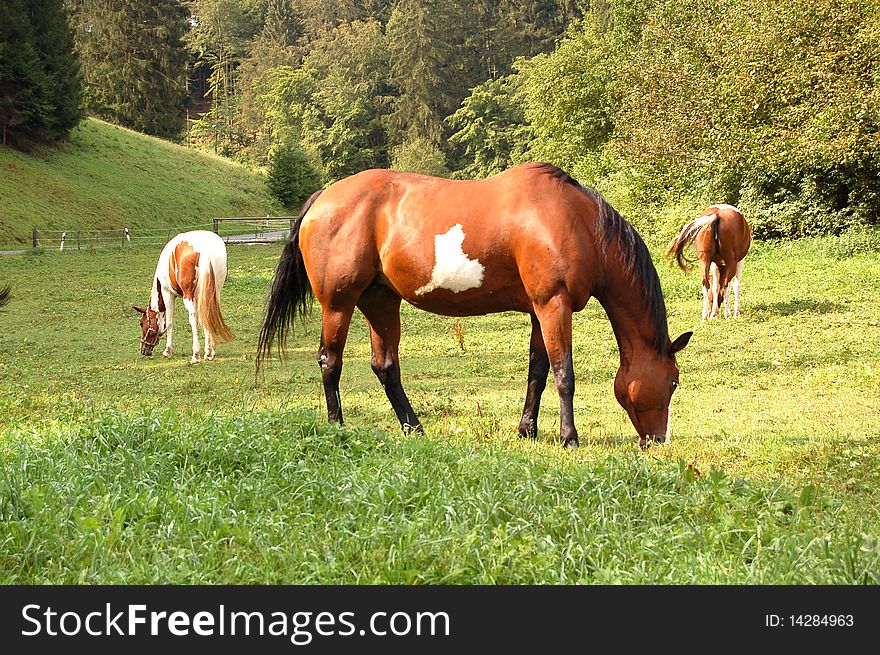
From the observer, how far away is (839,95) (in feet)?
60.8

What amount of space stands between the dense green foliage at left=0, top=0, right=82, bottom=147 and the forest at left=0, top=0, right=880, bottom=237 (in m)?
0.16

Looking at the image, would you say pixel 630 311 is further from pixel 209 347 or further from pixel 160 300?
pixel 160 300

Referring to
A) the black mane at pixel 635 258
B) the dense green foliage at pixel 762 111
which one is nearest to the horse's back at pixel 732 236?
the dense green foliage at pixel 762 111

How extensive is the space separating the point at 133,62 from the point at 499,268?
6197 cm

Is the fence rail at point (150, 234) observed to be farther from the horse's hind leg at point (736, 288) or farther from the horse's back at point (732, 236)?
the horse's hind leg at point (736, 288)

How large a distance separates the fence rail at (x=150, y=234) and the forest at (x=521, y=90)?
665cm

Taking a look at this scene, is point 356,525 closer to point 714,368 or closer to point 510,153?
point 714,368

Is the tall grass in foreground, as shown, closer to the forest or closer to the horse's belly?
the horse's belly

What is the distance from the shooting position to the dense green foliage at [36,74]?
41250 millimetres

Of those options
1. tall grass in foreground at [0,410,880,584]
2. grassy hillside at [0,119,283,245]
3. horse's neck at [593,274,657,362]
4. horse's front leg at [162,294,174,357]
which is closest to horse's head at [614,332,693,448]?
horse's neck at [593,274,657,362]

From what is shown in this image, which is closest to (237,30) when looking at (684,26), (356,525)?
(684,26)

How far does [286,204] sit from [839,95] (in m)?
38.3

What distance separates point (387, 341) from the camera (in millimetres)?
7281

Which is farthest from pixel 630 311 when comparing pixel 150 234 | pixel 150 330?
pixel 150 234
